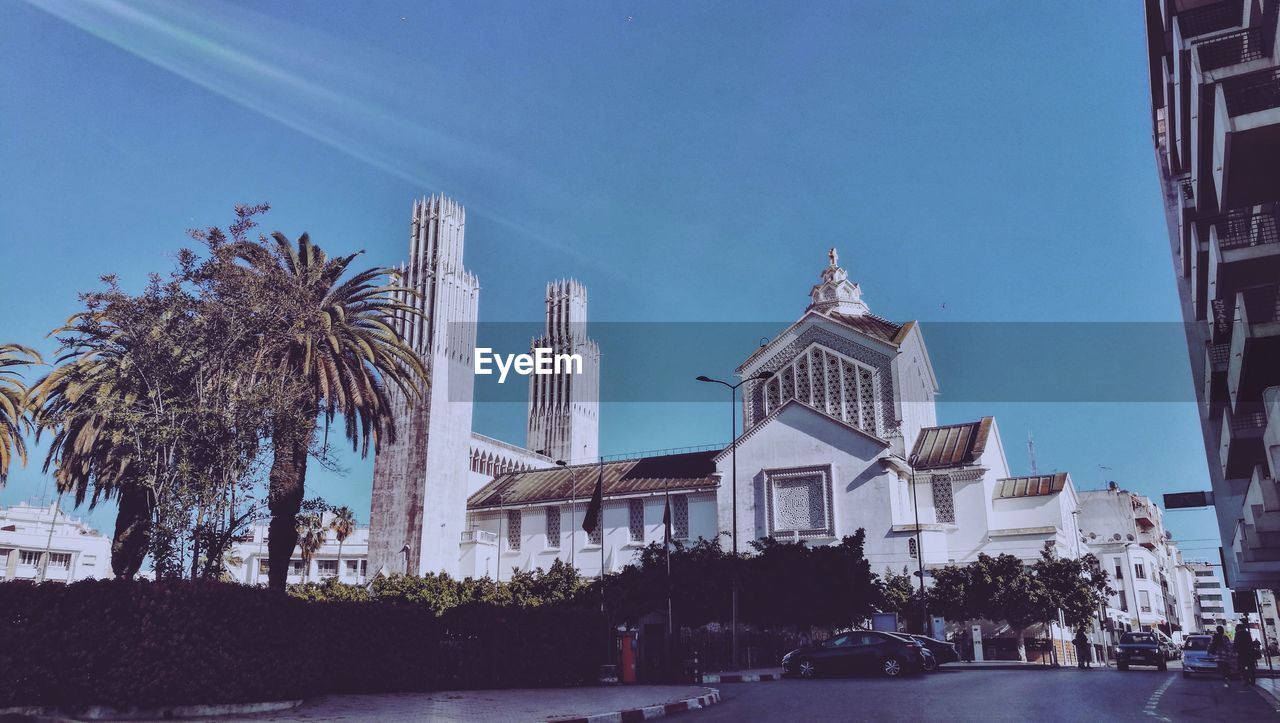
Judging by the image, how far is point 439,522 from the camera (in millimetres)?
56531

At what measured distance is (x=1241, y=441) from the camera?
24.2 m

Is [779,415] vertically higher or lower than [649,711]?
higher

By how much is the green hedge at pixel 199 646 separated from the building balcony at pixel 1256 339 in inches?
712

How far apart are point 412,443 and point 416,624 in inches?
1593

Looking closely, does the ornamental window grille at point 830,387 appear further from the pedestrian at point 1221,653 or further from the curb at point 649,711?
the curb at point 649,711

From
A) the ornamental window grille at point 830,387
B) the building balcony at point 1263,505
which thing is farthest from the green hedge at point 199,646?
Answer: the ornamental window grille at point 830,387

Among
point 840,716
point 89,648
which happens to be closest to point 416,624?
point 89,648

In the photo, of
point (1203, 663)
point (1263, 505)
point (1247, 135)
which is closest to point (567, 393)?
point (1203, 663)

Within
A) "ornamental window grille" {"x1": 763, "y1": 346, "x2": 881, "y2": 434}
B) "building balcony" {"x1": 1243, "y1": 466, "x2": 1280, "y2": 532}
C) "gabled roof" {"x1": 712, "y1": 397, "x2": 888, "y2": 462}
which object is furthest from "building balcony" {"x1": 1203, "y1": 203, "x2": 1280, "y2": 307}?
"ornamental window grille" {"x1": 763, "y1": 346, "x2": 881, "y2": 434}

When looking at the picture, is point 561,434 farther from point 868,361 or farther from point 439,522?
point 868,361

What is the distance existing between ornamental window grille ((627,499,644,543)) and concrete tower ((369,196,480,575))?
38.4 feet

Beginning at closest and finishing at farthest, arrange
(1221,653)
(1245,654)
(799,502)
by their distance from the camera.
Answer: (1245,654)
(1221,653)
(799,502)

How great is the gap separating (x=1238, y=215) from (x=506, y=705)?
60.9 ft

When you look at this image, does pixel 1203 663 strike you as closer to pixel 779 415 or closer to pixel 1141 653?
pixel 1141 653
